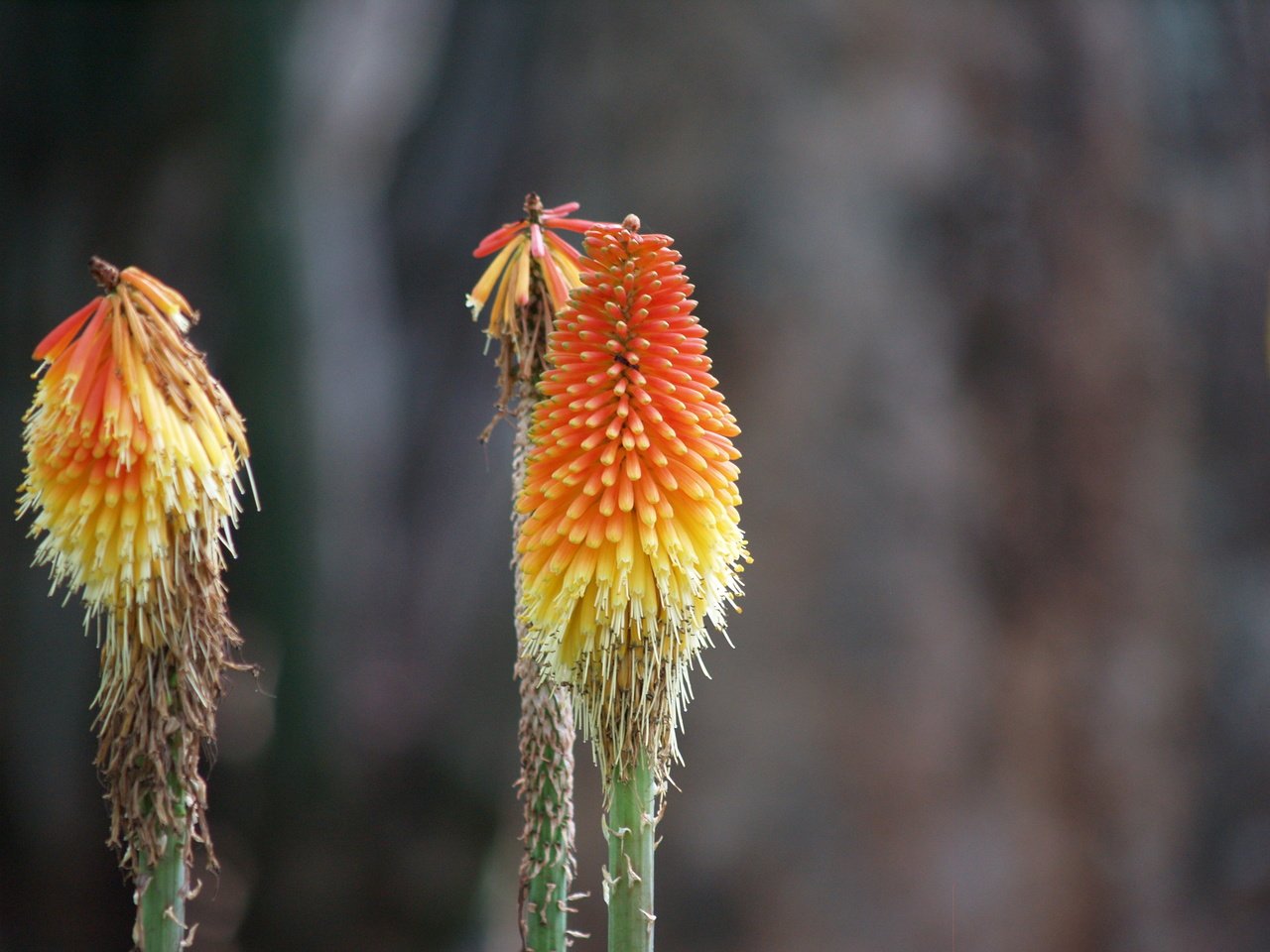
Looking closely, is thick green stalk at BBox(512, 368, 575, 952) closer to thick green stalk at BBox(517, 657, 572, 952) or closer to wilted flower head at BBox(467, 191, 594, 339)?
thick green stalk at BBox(517, 657, 572, 952)

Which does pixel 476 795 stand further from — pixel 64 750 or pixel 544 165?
pixel 544 165

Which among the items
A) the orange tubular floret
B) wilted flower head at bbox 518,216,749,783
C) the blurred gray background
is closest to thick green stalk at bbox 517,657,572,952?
wilted flower head at bbox 518,216,749,783

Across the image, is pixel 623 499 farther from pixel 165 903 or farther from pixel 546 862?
pixel 165 903

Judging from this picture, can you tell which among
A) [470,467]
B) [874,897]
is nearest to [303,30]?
[470,467]

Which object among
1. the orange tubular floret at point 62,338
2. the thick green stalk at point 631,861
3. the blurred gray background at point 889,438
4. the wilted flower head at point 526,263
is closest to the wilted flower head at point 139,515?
the orange tubular floret at point 62,338

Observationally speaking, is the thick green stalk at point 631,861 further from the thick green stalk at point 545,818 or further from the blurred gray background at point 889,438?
the blurred gray background at point 889,438

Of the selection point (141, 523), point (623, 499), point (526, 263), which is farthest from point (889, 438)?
point (141, 523)
